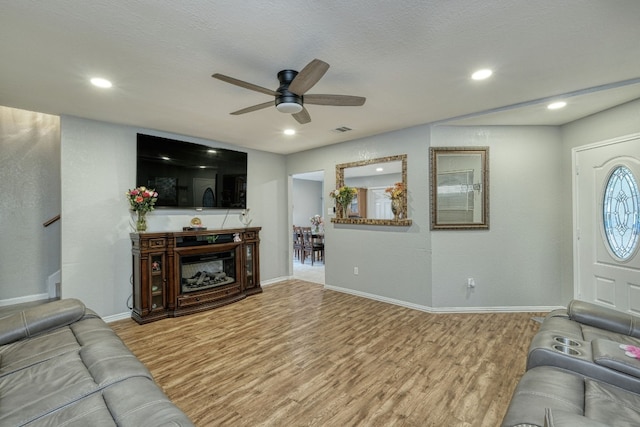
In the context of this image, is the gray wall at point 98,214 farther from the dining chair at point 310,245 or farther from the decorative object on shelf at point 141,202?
the dining chair at point 310,245

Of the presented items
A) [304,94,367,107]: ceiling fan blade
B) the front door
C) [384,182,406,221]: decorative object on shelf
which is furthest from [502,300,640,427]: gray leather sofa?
[384,182,406,221]: decorative object on shelf

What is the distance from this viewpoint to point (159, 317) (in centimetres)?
366

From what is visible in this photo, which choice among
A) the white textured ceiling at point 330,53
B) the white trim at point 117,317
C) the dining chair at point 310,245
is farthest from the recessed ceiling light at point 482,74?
the dining chair at point 310,245

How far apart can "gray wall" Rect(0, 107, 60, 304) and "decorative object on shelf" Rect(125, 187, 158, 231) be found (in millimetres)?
1636

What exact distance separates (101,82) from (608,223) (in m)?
5.55

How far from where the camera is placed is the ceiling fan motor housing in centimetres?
225

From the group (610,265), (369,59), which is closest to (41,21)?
(369,59)

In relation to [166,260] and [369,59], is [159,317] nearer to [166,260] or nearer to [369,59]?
[166,260]

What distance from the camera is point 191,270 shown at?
13.9 ft

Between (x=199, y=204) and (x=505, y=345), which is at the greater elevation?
(x=199, y=204)

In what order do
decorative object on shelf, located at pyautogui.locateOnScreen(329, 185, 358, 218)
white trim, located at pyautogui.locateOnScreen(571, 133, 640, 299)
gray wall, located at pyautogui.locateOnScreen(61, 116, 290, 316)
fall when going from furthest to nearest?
decorative object on shelf, located at pyautogui.locateOnScreen(329, 185, 358, 218) < white trim, located at pyautogui.locateOnScreen(571, 133, 640, 299) < gray wall, located at pyautogui.locateOnScreen(61, 116, 290, 316)

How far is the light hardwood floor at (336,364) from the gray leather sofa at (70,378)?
2.50ft

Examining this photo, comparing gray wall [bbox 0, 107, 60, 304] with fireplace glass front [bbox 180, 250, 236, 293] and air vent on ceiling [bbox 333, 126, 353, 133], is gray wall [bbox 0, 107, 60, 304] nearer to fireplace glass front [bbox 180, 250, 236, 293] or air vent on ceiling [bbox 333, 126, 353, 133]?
fireplace glass front [bbox 180, 250, 236, 293]

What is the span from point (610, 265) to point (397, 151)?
284cm
